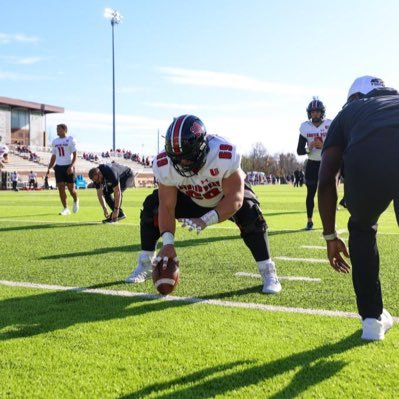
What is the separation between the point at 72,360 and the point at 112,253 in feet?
12.0

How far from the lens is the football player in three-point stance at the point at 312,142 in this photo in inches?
361

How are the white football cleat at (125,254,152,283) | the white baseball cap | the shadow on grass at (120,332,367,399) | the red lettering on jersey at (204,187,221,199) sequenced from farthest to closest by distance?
the white football cleat at (125,254,152,283) < the red lettering on jersey at (204,187,221,199) < the white baseball cap < the shadow on grass at (120,332,367,399)

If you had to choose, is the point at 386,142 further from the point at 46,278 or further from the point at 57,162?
the point at 57,162

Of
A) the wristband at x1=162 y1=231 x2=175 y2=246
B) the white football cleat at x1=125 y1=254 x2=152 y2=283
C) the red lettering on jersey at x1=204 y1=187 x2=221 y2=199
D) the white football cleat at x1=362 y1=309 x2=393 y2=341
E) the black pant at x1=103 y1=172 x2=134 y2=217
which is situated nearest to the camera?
the white football cleat at x1=362 y1=309 x2=393 y2=341

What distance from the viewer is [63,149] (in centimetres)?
1191

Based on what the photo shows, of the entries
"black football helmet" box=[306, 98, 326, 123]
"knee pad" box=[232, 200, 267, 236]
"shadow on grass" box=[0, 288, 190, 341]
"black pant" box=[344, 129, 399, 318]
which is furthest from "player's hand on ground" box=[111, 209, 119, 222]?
"black pant" box=[344, 129, 399, 318]

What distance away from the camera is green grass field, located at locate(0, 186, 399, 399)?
248 centimetres

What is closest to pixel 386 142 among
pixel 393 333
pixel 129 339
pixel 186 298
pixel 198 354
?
pixel 393 333

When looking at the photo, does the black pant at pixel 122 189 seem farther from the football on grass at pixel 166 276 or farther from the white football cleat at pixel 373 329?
the white football cleat at pixel 373 329

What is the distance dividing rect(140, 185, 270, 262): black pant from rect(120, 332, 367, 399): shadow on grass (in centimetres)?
169

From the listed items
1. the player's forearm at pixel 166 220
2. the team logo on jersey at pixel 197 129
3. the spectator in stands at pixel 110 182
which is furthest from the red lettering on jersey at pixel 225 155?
the spectator in stands at pixel 110 182

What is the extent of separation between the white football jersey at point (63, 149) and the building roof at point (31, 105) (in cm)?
6026

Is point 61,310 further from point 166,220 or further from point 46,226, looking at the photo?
point 46,226

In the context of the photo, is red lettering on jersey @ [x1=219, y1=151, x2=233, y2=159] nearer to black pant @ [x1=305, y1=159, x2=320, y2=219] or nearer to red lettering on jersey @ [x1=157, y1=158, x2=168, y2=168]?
red lettering on jersey @ [x1=157, y1=158, x2=168, y2=168]
